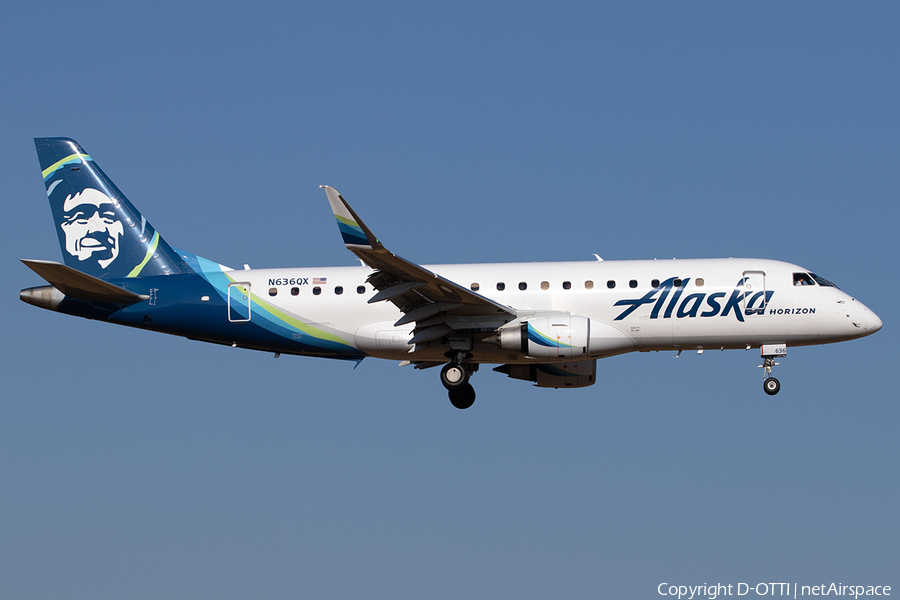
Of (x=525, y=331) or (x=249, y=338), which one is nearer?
(x=525, y=331)

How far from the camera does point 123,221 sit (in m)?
Answer: 38.7

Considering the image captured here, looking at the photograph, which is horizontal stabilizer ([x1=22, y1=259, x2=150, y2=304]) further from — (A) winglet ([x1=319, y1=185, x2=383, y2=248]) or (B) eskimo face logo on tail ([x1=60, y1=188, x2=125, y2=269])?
(A) winglet ([x1=319, y1=185, x2=383, y2=248])

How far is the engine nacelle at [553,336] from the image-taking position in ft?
110

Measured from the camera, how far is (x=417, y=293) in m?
33.6

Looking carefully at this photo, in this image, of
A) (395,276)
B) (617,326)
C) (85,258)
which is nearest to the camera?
(395,276)

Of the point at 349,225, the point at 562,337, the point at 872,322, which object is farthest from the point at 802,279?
the point at 349,225

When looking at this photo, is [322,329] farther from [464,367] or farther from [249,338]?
[464,367]

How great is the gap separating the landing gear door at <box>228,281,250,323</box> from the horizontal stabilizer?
2934 millimetres

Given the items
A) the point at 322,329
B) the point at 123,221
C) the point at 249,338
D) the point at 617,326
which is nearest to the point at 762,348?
the point at 617,326

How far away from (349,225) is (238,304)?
7817 millimetres

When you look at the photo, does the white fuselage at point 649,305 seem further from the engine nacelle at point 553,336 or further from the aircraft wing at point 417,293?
the aircraft wing at point 417,293

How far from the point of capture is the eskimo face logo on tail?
125 ft

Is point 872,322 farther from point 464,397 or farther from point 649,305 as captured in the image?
point 464,397

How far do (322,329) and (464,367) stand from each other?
4.98m
